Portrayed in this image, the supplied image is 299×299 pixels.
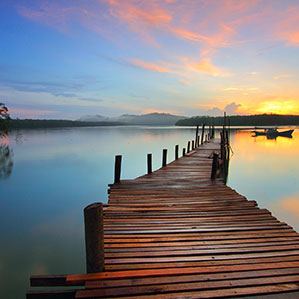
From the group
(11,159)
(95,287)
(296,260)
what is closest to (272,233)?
(296,260)

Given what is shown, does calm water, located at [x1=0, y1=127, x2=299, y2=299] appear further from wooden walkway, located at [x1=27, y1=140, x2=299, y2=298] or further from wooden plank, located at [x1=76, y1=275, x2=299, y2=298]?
wooden plank, located at [x1=76, y1=275, x2=299, y2=298]

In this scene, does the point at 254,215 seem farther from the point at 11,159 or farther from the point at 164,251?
the point at 11,159

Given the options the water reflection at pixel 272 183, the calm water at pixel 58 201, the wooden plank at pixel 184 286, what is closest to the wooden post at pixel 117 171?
the calm water at pixel 58 201

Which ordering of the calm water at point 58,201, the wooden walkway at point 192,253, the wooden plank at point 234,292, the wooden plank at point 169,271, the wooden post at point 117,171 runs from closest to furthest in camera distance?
the wooden plank at point 234,292
the wooden walkway at point 192,253
the wooden plank at point 169,271
the calm water at point 58,201
the wooden post at point 117,171

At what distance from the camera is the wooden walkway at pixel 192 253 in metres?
2.61

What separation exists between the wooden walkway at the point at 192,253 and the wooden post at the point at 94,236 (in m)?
0.15

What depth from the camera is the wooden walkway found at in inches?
103

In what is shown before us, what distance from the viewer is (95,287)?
258 centimetres

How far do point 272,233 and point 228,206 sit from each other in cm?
153

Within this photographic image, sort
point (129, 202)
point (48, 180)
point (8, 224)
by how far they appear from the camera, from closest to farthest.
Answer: point (129, 202) < point (8, 224) < point (48, 180)

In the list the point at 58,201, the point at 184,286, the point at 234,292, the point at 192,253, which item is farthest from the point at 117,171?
the point at 234,292

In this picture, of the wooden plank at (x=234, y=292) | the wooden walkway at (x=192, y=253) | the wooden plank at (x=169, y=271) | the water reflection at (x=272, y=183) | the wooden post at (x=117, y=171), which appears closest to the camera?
the wooden plank at (x=234, y=292)

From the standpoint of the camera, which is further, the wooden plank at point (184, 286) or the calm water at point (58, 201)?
the calm water at point (58, 201)

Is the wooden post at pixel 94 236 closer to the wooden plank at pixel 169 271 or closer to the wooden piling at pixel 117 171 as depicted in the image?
the wooden plank at pixel 169 271
